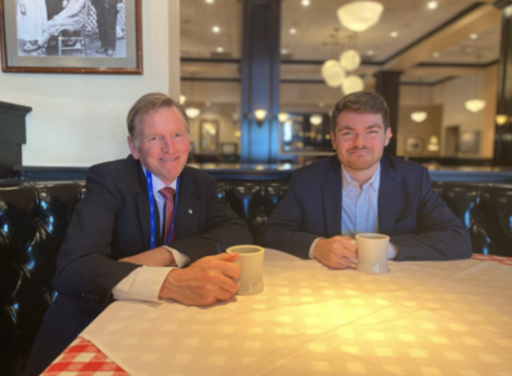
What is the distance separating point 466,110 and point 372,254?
12.8 m

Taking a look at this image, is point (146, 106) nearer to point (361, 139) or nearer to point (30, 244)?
point (30, 244)

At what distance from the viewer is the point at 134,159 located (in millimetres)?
1556

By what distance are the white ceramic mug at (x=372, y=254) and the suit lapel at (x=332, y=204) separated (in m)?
0.57

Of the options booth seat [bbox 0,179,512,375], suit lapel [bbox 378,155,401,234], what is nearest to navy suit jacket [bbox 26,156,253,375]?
booth seat [bbox 0,179,512,375]

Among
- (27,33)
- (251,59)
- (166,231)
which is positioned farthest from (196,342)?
(251,59)

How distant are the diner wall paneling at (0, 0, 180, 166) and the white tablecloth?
4.99 ft

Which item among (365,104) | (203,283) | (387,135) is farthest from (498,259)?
(203,283)

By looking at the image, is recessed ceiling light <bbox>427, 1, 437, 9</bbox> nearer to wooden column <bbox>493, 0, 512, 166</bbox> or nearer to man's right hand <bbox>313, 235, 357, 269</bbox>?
wooden column <bbox>493, 0, 512, 166</bbox>

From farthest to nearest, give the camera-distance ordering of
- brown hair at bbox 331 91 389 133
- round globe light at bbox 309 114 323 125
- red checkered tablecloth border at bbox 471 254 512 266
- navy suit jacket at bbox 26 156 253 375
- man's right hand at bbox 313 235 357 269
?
round globe light at bbox 309 114 323 125 → brown hair at bbox 331 91 389 133 → red checkered tablecloth border at bbox 471 254 512 266 → man's right hand at bbox 313 235 357 269 → navy suit jacket at bbox 26 156 253 375

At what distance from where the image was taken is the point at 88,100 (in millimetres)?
2240

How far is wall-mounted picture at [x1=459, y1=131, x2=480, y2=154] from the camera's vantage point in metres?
11.6

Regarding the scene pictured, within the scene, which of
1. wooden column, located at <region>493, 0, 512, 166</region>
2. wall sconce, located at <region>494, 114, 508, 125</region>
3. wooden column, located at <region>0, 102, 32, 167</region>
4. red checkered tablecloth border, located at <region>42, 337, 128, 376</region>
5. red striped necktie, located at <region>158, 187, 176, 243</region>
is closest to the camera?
red checkered tablecloth border, located at <region>42, 337, 128, 376</region>

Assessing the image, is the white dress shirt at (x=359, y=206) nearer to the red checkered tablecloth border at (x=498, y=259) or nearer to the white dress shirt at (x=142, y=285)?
the red checkered tablecloth border at (x=498, y=259)

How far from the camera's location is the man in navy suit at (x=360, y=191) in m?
1.72
